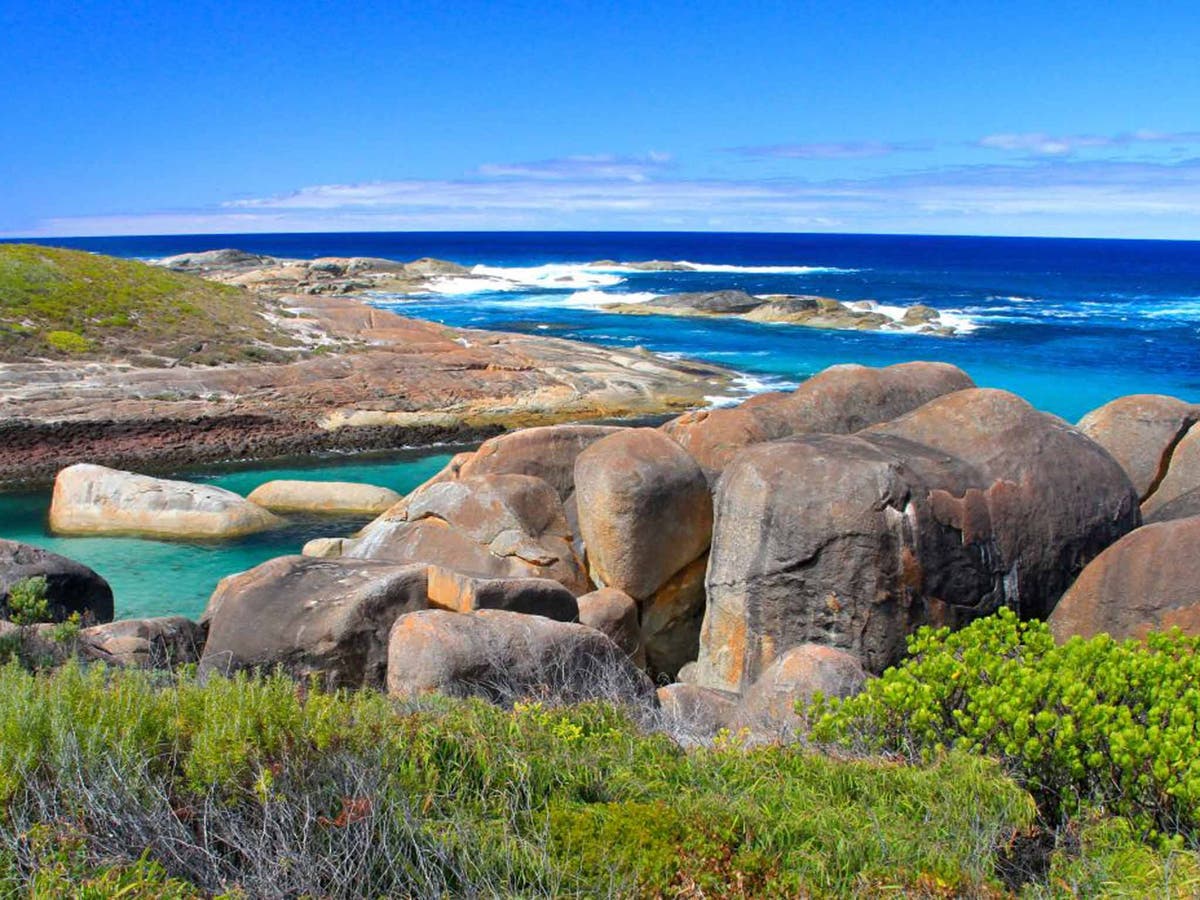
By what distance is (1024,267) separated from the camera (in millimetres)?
138125

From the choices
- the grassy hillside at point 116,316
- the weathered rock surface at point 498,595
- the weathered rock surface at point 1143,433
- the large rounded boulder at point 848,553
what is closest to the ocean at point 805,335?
the weathered rock surface at point 498,595

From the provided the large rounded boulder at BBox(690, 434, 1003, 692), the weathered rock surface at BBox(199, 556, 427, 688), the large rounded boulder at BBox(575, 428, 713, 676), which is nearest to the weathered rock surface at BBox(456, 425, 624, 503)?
the large rounded boulder at BBox(575, 428, 713, 676)

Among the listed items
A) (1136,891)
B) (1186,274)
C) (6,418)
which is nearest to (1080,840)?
(1136,891)

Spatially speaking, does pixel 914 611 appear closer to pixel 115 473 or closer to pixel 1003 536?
pixel 1003 536

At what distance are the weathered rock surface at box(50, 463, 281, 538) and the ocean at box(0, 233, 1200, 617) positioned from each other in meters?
0.62

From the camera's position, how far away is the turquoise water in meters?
21.6

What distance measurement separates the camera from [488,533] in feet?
55.2

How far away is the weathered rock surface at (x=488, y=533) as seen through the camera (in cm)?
1636

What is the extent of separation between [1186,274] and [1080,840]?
5456 inches

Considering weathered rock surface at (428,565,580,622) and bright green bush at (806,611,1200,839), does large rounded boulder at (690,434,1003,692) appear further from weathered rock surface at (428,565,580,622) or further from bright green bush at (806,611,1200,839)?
bright green bush at (806,611,1200,839)

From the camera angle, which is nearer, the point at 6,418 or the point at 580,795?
the point at 580,795

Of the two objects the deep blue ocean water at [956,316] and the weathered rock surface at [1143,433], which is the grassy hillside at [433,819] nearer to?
the weathered rock surface at [1143,433]

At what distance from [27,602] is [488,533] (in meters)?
6.07

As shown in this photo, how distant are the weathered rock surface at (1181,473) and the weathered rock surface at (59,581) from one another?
1500 centimetres
